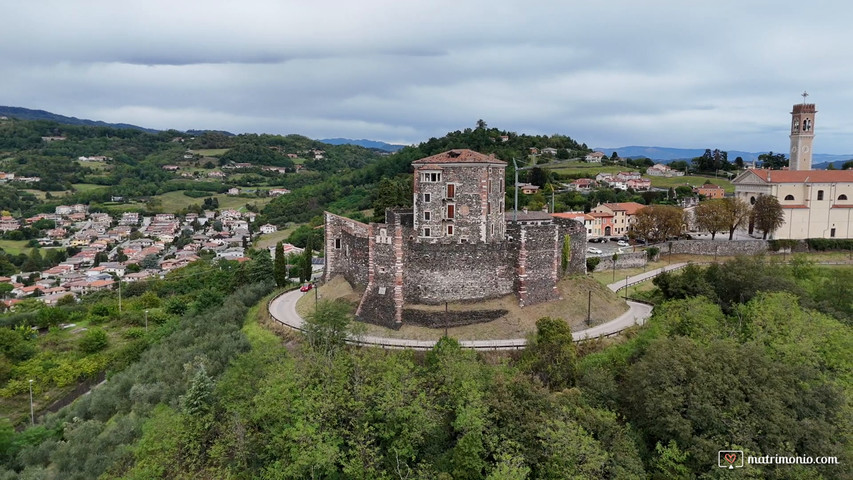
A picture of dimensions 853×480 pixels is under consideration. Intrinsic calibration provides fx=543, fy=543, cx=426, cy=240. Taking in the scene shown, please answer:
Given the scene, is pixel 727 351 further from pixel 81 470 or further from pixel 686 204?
pixel 686 204

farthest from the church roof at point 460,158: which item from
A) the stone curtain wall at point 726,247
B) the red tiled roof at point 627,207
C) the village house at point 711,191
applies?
the village house at point 711,191

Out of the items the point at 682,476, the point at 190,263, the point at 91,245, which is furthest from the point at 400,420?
the point at 91,245

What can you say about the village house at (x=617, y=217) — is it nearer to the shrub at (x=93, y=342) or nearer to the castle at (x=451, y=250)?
the castle at (x=451, y=250)

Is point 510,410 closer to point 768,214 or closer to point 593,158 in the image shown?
point 768,214

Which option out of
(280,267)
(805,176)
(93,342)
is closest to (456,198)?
(280,267)

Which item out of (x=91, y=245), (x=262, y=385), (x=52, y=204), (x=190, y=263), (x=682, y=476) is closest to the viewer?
(x=682, y=476)

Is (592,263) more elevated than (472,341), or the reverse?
(592,263)
